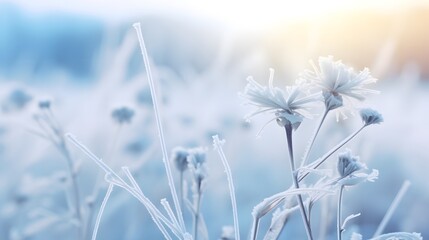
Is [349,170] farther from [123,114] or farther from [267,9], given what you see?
[267,9]

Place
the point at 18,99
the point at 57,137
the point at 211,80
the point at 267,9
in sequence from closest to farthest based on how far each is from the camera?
the point at 57,137, the point at 18,99, the point at 211,80, the point at 267,9

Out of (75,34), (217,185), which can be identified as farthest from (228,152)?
(75,34)

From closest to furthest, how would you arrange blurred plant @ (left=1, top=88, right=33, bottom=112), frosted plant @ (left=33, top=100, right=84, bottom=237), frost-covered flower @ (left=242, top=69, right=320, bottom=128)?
frost-covered flower @ (left=242, top=69, right=320, bottom=128)
frosted plant @ (left=33, top=100, right=84, bottom=237)
blurred plant @ (left=1, top=88, right=33, bottom=112)

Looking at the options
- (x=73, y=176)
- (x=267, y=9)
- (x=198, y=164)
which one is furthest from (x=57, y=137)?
(x=267, y=9)

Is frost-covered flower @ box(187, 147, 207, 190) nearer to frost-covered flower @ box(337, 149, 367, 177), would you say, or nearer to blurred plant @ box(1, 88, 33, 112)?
frost-covered flower @ box(337, 149, 367, 177)

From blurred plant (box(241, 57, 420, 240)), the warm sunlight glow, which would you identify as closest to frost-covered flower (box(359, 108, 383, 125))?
blurred plant (box(241, 57, 420, 240))

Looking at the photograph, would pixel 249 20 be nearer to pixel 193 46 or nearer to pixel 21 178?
pixel 193 46
